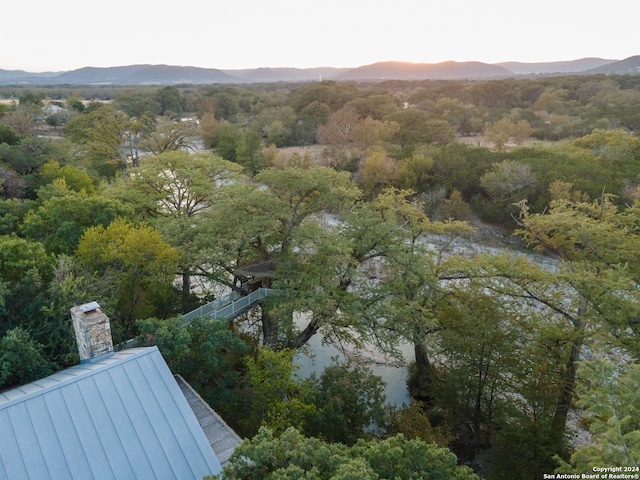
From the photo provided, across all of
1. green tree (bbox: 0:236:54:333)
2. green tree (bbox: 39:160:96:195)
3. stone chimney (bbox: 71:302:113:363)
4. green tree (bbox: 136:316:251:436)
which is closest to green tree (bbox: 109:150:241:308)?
green tree (bbox: 39:160:96:195)

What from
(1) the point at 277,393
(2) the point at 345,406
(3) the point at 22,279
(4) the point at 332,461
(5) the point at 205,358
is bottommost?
(2) the point at 345,406

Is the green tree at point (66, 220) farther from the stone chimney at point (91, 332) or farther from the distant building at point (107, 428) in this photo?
the distant building at point (107, 428)

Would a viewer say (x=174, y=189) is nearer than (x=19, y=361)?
No

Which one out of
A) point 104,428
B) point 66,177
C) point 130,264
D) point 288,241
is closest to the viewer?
point 104,428

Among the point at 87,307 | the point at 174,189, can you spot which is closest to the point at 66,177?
the point at 174,189

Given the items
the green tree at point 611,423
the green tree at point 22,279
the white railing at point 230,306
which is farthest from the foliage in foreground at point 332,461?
the white railing at point 230,306

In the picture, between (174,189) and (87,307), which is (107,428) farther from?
(174,189)

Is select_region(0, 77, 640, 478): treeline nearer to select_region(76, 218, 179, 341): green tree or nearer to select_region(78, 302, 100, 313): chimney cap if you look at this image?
select_region(76, 218, 179, 341): green tree
